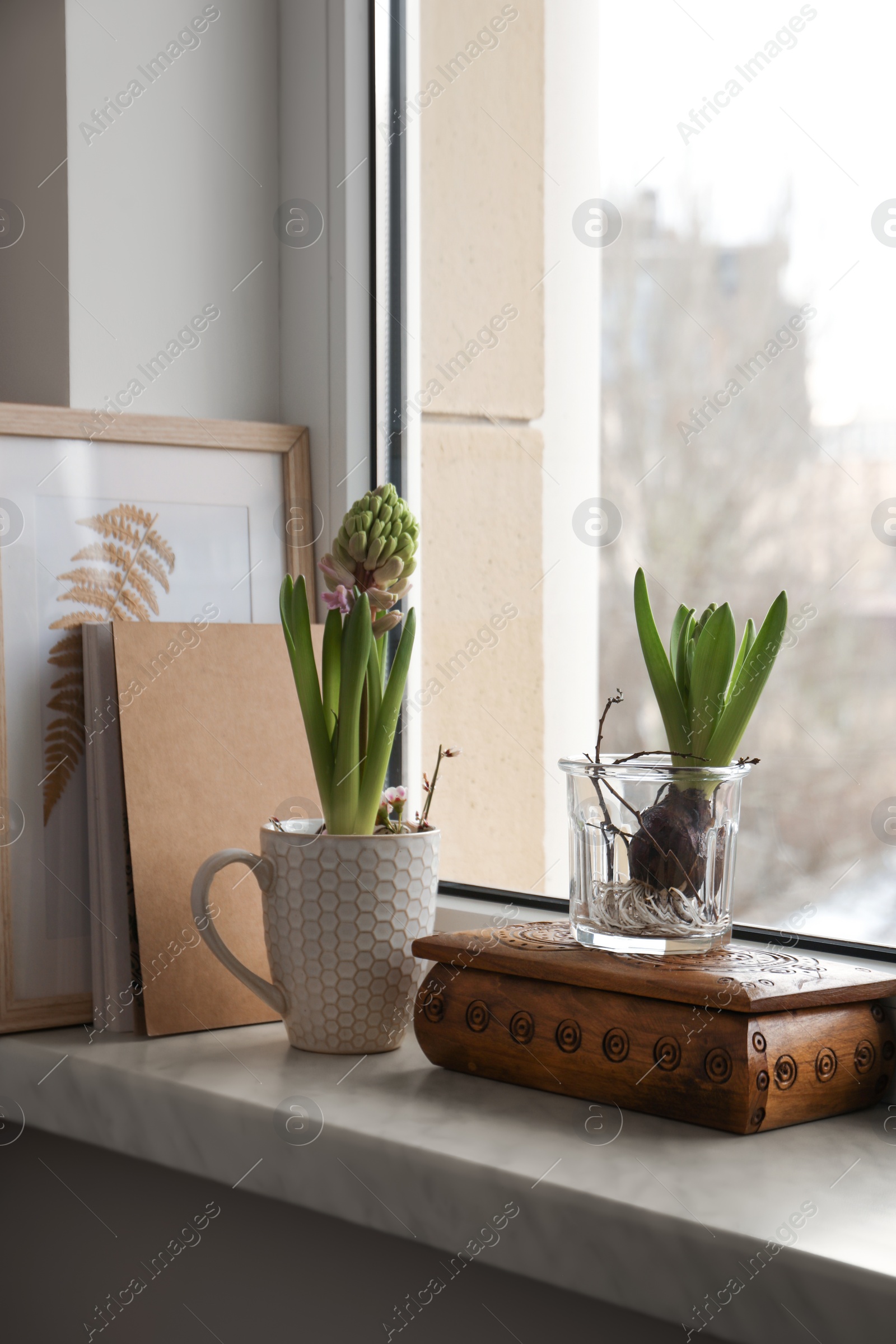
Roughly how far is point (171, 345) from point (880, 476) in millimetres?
655

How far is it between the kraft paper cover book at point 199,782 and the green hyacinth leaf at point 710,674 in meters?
0.38

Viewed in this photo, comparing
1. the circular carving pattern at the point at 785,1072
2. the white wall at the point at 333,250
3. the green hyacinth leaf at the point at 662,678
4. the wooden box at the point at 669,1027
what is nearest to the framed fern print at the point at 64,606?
the white wall at the point at 333,250

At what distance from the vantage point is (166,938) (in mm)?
1016

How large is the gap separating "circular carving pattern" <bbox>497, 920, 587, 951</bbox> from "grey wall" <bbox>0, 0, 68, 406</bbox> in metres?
0.60

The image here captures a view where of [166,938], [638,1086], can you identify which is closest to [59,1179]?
[166,938]

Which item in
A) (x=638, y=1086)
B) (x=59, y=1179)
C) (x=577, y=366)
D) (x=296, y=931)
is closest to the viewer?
(x=638, y=1086)

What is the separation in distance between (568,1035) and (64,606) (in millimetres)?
545

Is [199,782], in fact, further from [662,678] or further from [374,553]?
[662,678]

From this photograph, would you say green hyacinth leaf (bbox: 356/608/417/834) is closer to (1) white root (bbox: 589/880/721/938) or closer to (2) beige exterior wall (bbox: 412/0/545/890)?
(1) white root (bbox: 589/880/721/938)

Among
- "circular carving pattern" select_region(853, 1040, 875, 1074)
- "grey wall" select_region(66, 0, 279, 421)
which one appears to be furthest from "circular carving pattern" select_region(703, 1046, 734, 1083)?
"grey wall" select_region(66, 0, 279, 421)

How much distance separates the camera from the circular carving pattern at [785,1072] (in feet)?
2.45

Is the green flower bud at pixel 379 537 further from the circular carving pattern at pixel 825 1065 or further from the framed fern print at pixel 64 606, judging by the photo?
the circular carving pattern at pixel 825 1065

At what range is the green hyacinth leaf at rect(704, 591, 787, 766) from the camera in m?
0.83

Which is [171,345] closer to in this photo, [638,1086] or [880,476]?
[880,476]
